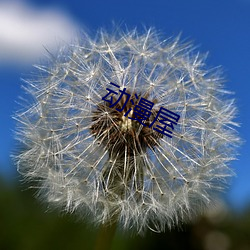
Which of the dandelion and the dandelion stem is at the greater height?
the dandelion

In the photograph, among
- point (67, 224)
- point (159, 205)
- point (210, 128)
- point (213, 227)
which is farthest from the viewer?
point (213, 227)

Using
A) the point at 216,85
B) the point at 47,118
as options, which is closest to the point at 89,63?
the point at 47,118

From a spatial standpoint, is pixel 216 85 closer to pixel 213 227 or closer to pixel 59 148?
pixel 59 148

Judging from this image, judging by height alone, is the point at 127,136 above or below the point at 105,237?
above

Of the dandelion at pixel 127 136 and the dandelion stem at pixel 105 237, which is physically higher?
the dandelion at pixel 127 136
